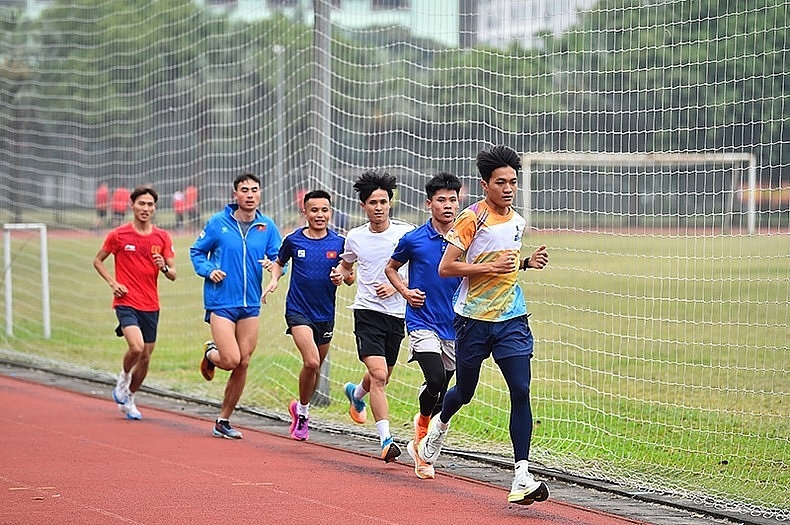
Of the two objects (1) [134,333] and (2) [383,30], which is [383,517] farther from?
(2) [383,30]

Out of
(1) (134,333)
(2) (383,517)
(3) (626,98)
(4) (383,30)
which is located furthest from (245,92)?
(2) (383,517)

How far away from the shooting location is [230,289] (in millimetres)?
11125

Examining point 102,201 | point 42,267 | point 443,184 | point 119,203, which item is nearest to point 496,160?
point 443,184

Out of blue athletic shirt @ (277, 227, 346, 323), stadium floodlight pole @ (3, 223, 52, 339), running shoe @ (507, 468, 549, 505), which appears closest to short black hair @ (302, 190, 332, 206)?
blue athletic shirt @ (277, 227, 346, 323)

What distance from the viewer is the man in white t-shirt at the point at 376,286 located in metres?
10.1

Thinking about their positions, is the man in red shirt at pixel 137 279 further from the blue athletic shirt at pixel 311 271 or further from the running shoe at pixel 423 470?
the running shoe at pixel 423 470

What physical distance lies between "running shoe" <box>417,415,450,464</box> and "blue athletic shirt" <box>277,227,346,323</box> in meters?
2.10

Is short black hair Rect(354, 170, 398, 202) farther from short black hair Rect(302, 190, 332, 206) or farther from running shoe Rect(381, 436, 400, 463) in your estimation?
running shoe Rect(381, 436, 400, 463)

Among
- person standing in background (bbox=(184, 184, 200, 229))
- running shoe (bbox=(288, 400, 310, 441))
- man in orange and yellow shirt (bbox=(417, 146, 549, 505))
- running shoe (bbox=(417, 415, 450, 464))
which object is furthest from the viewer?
person standing in background (bbox=(184, 184, 200, 229))

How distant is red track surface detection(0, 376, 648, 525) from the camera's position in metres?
7.77

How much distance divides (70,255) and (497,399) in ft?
35.7

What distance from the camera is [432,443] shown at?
910 cm

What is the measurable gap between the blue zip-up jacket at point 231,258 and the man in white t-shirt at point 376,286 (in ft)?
3.71

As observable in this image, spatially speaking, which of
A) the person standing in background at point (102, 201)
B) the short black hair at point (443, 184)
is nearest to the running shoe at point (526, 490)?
the short black hair at point (443, 184)
